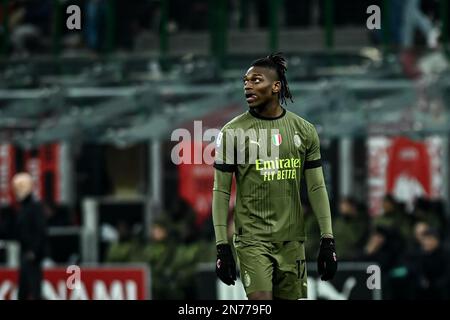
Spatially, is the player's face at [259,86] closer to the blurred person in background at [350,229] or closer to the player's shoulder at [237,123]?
the player's shoulder at [237,123]

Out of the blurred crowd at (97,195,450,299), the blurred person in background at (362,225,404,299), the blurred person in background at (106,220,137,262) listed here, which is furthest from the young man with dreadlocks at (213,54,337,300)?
the blurred person in background at (106,220,137,262)

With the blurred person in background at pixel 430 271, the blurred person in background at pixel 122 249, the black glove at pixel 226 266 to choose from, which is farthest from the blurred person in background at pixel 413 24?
the black glove at pixel 226 266

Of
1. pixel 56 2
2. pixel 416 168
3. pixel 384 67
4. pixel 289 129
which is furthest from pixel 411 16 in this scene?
pixel 289 129

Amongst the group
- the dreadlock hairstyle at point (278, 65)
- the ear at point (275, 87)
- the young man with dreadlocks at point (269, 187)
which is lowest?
the young man with dreadlocks at point (269, 187)

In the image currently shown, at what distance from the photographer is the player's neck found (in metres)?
11.2

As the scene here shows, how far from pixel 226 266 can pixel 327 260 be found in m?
0.62

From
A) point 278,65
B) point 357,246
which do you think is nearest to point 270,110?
point 278,65

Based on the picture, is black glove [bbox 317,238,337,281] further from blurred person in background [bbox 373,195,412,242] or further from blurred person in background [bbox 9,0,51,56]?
blurred person in background [bbox 9,0,51,56]

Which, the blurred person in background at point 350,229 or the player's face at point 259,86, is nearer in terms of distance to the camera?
the player's face at point 259,86

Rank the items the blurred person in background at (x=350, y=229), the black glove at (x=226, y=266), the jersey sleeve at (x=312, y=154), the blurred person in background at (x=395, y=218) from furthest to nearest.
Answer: the blurred person in background at (x=395, y=218), the blurred person in background at (x=350, y=229), the jersey sleeve at (x=312, y=154), the black glove at (x=226, y=266)

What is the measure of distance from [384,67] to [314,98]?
1237 mm

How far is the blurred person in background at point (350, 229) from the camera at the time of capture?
825 inches

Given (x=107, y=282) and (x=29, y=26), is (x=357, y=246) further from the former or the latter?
(x=29, y=26)

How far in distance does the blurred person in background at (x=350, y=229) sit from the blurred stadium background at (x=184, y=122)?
22 mm
